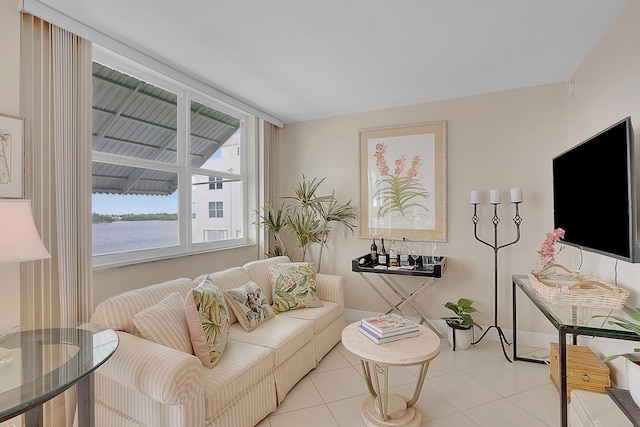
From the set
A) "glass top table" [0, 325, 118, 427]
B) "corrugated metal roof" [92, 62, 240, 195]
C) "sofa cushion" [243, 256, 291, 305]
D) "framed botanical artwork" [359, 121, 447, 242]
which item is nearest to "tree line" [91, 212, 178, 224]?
"corrugated metal roof" [92, 62, 240, 195]

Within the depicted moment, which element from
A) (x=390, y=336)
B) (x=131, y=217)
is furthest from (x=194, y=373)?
(x=131, y=217)

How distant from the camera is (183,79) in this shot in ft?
8.82

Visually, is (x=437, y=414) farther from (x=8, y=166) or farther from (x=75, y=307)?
(x=8, y=166)

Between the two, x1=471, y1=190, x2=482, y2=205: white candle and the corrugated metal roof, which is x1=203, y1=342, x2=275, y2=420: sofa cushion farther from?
x1=471, y1=190, x2=482, y2=205: white candle

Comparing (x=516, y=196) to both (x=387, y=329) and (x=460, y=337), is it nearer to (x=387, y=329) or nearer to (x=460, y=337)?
(x=460, y=337)

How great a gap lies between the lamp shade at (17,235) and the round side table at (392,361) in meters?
1.67

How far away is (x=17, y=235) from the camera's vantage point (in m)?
1.35

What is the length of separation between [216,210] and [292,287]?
1.27 metres

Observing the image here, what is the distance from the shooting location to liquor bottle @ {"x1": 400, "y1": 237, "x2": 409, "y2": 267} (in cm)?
328

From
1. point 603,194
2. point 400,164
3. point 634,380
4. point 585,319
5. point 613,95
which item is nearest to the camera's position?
point 634,380

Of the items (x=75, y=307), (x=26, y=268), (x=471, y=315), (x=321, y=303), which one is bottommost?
(x=471, y=315)

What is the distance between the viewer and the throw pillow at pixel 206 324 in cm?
184

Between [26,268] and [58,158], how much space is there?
670 mm

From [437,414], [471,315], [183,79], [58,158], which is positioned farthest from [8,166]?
[471,315]
